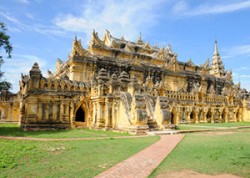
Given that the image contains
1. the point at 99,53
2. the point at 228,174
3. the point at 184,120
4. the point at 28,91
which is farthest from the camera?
the point at 99,53

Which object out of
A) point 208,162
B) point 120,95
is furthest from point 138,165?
point 120,95

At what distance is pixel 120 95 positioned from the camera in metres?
18.5

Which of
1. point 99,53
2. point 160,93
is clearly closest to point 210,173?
point 160,93

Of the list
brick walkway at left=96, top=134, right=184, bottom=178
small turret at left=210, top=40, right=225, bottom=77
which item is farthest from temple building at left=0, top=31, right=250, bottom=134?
small turret at left=210, top=40, right=225, bottom=77

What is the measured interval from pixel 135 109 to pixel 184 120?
16888 millimetres

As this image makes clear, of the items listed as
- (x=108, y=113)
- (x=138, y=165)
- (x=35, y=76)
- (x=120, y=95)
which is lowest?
(x=138, y=165)

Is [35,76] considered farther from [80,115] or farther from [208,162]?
[208,162]

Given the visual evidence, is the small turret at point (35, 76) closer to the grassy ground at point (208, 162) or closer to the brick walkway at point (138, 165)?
the brick walkway at point (138, 165)

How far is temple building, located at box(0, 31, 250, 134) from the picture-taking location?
18234 mm

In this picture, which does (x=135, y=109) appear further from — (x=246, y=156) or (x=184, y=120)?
(x=184, y=120)

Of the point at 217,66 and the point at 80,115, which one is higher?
the point at 217,66

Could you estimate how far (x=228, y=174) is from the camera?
6.14m

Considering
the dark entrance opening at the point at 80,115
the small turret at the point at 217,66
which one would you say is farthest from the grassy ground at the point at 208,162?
the small turret at the point at 217,66

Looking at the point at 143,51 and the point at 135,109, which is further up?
the point at 143,51
